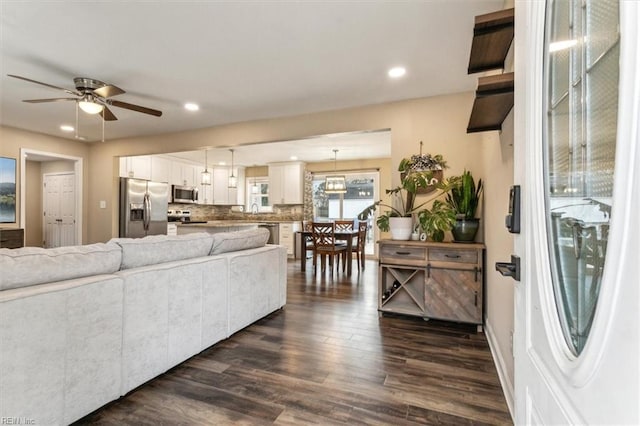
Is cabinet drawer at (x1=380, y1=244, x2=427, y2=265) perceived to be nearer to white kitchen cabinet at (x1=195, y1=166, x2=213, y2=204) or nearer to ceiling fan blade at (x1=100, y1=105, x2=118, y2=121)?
ceiling fan blade at (x1=100, y1=105, x2=118, y2=121)

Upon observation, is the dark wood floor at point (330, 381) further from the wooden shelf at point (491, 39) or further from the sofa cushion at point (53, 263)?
the wooden shelf at point (491, 39)

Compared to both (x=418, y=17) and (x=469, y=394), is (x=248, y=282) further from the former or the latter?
(x=418, y=17)

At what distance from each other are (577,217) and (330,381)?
1.81 metres

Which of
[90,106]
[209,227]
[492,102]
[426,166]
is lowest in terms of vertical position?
[209,227]

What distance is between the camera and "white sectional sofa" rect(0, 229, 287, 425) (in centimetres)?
134

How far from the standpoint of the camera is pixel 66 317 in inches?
58.3

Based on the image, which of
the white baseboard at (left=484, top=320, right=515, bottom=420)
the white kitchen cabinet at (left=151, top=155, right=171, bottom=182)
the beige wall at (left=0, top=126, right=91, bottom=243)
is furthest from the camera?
the white kitchen cabinet at (left=151, top=155, right=171, bottom=182)

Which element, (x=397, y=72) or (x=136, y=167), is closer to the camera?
(x=397, y=72)

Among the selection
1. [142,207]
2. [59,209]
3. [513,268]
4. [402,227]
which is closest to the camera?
[513,268]

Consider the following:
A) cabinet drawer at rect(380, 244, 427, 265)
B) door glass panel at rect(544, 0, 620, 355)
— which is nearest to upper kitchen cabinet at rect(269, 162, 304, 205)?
cabinet drawer at rect(380, 244, 427, 265)

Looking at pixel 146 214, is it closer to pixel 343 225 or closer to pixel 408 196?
pixel 343 225

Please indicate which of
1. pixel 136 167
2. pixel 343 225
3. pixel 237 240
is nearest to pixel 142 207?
pixel 136 167

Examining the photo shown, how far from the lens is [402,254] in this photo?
3.14 m

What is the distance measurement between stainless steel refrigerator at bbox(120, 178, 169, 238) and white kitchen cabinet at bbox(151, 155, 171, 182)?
0.85 feet
